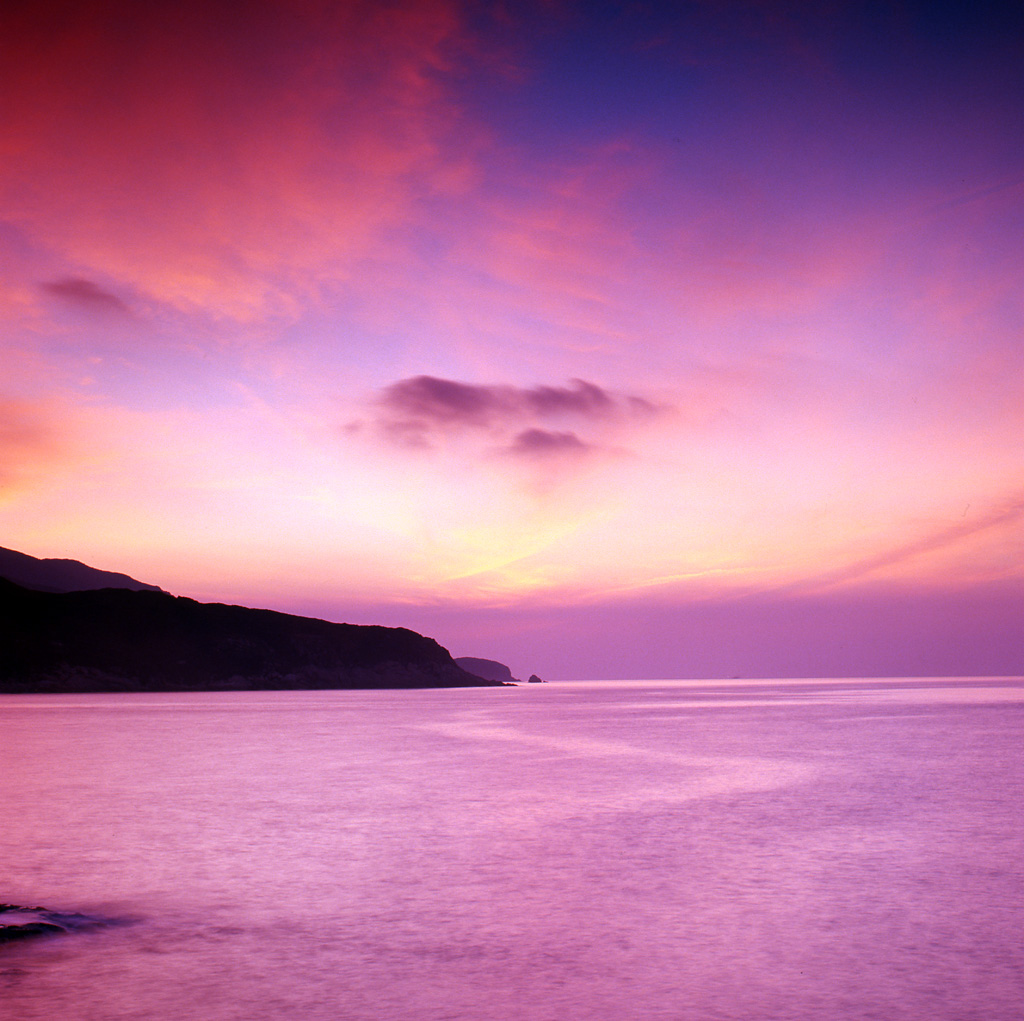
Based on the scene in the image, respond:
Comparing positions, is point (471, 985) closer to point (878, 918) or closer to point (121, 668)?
point (878, 918)

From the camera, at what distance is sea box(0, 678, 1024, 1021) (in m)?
9.23

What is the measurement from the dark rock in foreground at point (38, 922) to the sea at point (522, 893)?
286 millimetres

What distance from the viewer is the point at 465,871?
15539 mm

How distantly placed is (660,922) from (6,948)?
809 cm

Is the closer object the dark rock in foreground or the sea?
the sea

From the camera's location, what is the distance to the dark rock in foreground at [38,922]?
11148 mm

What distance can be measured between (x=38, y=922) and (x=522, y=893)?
263 inches

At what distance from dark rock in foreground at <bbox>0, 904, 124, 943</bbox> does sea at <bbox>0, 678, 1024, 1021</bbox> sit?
286 millimetres

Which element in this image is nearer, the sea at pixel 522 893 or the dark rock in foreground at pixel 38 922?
the sea at pixel 522 893

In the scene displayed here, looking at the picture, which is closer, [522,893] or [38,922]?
[38,922]

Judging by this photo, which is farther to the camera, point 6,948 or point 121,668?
point 121,668

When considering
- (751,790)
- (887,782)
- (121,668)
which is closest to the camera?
(751,790)

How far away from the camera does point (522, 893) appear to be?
13859mm

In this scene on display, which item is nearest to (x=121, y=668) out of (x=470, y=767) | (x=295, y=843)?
(x=470, y=767)
